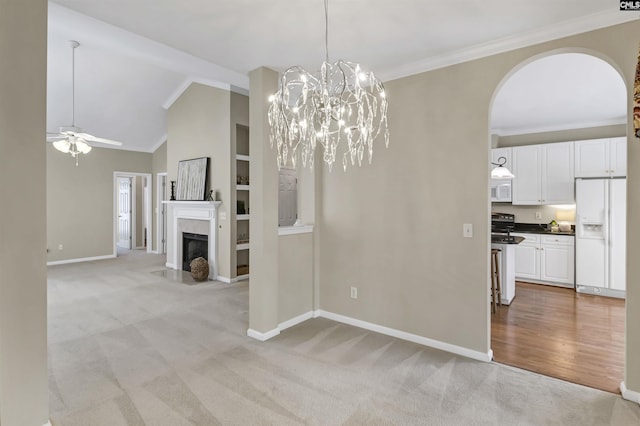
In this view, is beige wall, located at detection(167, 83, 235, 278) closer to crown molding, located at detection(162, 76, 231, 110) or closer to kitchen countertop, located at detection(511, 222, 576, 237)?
crown molding, located at detection(162, 76, 231, 110)

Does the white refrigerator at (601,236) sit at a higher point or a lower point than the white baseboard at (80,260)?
higher

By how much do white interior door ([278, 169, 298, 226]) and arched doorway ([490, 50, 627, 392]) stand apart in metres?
3.23

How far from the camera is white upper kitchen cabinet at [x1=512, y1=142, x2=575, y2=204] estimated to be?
5.43 metres

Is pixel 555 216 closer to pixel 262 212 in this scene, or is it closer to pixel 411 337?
pixel 411 337

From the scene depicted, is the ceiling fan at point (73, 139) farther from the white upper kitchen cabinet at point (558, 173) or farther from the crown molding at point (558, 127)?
the white upper kitchen cabinet at point (558, 173)

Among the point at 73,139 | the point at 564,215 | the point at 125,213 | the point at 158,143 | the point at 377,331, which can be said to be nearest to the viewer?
the point at 377,331

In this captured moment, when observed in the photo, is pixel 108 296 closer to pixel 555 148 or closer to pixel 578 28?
pixel 578 28

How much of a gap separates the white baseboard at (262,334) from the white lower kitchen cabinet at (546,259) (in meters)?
4.73

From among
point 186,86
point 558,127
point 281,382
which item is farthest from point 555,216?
point 186,86

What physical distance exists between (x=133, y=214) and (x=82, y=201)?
6.87 ft

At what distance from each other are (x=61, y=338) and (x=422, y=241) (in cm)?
389

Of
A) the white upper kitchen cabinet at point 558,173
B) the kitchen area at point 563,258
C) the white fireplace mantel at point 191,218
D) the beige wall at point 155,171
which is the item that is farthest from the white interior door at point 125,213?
the white upper kitchen cabinet at point 558,173

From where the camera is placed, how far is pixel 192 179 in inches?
250

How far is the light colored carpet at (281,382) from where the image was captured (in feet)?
6.92
